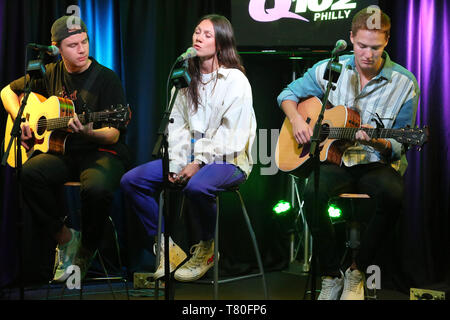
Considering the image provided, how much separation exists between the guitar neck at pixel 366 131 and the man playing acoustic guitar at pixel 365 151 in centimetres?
3

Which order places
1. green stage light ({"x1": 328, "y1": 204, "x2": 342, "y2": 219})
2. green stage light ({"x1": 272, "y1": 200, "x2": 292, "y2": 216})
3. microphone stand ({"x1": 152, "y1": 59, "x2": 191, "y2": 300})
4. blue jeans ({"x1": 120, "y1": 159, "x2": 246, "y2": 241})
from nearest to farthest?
microphone stand ({"x1": 152, "y1": 59, "x2": 191, "y2": 300}) → blue jeans ({"x1": 120, "y1": 159, "x2": 246, "y2": 241}) → green stage light ({"x1": 328, "y1": 204, "x2": 342, "y2": 219}) → green stage light ({"x1": 272, "y1": 200, "x2": 292, "y2": 216})

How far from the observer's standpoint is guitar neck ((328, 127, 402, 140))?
303 cm

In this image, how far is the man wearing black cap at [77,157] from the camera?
3.33 m

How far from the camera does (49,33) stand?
4.20 metres

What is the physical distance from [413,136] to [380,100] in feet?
1.30

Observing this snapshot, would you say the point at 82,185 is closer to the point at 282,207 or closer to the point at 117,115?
the point at 117,115

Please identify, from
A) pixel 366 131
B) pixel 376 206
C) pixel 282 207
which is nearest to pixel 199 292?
pixel 282 207

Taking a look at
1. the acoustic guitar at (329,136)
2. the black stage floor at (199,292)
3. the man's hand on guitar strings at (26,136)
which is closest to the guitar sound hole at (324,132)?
the acoustic guitar at (329,136)

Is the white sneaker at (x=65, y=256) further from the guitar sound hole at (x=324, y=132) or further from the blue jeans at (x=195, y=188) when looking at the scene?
the guitar sound hole at (x=324, y=132)

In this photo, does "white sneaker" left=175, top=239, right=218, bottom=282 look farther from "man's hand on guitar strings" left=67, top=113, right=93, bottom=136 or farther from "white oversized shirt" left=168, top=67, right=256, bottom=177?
"man's hand on guitar strings" left=67, top=113, right=93, bottom=136

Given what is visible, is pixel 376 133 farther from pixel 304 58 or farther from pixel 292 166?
pixel 304 58

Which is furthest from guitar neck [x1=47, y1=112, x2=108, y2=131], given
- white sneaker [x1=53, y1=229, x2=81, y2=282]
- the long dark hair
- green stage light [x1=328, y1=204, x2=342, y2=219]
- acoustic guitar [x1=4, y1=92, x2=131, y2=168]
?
green stage light [x1=328, y1=204, x2=342, y2=219]

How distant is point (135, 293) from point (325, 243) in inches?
59.0

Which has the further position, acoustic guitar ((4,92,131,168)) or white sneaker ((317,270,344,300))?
acoustic guitar ((4,92,131,168))
